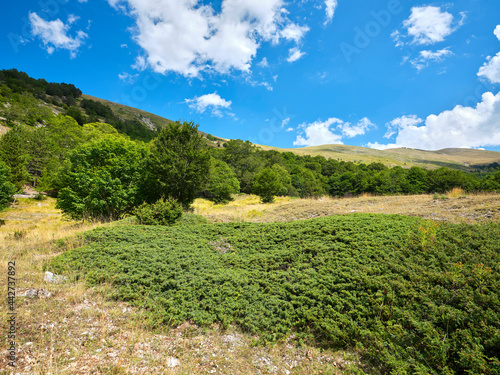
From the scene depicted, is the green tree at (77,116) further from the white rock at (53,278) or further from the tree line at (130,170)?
the white rock at (53,278)

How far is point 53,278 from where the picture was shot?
5.36 metres

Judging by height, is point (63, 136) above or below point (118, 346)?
above

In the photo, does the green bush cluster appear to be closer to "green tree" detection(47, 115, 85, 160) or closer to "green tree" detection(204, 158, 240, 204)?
"green tree" detection(204, 158, 240, 204)

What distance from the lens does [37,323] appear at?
3746 mm

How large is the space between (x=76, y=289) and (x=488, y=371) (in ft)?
26.5

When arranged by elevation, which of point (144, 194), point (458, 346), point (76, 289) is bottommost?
point (458, 346)

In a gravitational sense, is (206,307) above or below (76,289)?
below

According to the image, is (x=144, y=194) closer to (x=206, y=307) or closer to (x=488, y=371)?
(x=206, y=307)

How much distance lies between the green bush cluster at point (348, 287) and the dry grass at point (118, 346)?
1.03 feet

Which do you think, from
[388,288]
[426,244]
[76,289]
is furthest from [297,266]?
[76,289]

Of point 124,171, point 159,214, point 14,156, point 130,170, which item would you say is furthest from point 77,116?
point 159,214

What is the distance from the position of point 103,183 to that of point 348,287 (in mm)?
16717

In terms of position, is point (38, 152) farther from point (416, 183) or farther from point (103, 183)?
point (416, 183)

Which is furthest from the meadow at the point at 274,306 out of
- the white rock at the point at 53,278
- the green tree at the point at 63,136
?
the green tree at the point at 63,136
